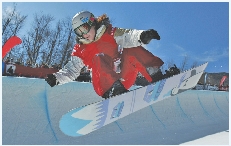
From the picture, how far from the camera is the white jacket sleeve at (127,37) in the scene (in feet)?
10.3

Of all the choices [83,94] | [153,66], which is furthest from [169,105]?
[153,66]

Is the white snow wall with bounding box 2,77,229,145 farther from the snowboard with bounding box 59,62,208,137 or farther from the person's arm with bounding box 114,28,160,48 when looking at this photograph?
the person's arm with bounding box 114,28,160,48

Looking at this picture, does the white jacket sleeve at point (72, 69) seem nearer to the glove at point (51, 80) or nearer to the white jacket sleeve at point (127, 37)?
the glove at point (51, 80)

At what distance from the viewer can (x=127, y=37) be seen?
10.7 ft

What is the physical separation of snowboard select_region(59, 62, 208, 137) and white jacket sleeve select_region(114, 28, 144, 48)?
54 cm

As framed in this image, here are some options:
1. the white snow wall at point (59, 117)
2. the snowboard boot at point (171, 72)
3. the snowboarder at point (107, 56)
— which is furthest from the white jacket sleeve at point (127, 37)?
the white snow wall at point (59, 117)

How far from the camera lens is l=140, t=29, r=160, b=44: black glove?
117 inches

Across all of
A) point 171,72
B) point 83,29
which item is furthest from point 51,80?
point 171,72

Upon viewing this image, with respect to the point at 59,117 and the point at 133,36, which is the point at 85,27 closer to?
the point at 133,36

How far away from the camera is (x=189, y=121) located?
6.05m

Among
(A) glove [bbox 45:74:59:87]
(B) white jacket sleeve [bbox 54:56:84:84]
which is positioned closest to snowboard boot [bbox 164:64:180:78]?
(B) white jacket sleeve [bbox 54:56:84:84]

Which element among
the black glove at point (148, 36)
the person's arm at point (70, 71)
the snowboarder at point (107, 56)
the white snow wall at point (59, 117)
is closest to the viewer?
the black glove at point (148, 36)

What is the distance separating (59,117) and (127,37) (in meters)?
1.63

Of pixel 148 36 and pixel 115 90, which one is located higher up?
pixel 148 36
